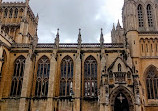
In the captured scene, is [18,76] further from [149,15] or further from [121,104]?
[149,15]

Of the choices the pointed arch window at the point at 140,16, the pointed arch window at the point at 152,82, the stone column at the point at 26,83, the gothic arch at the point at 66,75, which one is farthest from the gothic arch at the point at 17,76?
the pointed arch window at the point at 140,16

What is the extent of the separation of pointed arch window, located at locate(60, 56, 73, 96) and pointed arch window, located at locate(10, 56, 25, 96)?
725 centimetres

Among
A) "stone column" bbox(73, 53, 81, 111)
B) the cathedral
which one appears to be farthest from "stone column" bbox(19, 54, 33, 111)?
"stone column" bbox(73, 53, 81, 111)

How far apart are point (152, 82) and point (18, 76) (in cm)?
2327

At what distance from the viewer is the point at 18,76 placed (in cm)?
3372

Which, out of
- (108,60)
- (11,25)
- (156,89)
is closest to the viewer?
(156,89)

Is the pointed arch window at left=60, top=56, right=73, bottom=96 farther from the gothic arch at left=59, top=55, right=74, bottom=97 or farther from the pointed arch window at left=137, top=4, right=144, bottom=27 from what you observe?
the pointed arch window at left=137, top=4, right=144, bottom=27

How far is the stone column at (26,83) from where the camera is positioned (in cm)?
3020

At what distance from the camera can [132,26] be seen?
34375 mm

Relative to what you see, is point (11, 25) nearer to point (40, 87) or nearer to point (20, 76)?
point (20, 76)

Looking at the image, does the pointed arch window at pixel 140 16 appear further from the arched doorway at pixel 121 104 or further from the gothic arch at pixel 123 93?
the arched doorway at pixel 121 104

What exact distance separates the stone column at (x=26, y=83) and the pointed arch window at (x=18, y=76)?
211cm

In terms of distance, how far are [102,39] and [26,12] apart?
67.9 ft

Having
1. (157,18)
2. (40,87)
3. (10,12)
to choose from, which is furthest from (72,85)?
(10,12)
